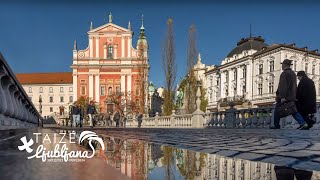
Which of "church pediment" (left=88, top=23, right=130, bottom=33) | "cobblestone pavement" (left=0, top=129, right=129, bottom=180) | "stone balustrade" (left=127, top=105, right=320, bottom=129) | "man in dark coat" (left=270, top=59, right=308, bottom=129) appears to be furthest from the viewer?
"church pediment" (left=88, top=23, right=130, bottom=33)

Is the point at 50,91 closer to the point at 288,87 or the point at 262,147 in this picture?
the point at 288,87

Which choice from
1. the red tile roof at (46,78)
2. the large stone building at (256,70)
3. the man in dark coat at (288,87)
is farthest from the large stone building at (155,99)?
the man in dark coat at (288,87)

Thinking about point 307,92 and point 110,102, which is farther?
point 110,102

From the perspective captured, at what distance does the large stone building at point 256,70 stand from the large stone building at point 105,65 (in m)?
16.9

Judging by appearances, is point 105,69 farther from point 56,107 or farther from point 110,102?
point 56,107

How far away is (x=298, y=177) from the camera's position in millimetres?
1306

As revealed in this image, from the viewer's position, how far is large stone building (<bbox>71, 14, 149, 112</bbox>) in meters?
59.7

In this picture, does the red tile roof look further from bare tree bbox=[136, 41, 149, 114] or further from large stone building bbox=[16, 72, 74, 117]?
bare tree bbox=[136, 41, 149, 114]

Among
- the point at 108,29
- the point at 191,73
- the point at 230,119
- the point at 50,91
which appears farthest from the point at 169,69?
the point at 50,91

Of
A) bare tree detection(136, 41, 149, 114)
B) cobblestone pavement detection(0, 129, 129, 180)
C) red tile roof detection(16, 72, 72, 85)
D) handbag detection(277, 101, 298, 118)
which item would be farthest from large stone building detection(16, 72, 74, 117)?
cobblestone pavement detection(0, 129, 129, 180)

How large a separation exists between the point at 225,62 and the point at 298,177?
61.6m

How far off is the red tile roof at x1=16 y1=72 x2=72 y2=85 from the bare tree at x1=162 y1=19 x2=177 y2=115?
4476 centimetres

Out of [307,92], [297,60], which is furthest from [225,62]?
[307,92]

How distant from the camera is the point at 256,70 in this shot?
52.2 metres
